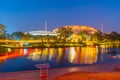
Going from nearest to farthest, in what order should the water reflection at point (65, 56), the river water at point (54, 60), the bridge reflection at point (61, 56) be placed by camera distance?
the river water at point (54, 60) → the water reflection at point (65, 56) → the bridge reflection at point (61, 56)

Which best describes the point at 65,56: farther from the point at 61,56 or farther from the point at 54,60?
the point at 54,60

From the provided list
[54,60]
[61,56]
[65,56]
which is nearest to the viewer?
[54,60]

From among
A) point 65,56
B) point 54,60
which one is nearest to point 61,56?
point 65,56

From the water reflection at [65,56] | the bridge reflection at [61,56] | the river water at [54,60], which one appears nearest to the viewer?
the river water at [54,60]

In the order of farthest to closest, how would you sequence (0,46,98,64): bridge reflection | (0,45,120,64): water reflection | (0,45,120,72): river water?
1. (0,46,98,64): bridge reflection
2. (0,45,120,64): water reflection
3. (0,45,120,72): river water

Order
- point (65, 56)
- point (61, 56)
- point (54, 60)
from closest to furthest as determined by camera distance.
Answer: point (54, 60) → point (65, 56) → point (61, 56)

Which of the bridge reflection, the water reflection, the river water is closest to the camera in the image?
the river water

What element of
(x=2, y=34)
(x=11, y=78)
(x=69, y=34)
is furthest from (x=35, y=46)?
(x=11, y=78)

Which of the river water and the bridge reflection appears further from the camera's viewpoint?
the bridge reflection

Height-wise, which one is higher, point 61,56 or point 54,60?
point 61,56

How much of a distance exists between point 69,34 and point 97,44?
21.8ft

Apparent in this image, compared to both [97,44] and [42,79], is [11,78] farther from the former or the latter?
[97,44]

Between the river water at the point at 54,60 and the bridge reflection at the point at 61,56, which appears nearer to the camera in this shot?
the river water at the point at 54,60

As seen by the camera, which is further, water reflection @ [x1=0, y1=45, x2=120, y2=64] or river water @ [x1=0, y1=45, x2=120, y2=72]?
water reflection @ [x1=0, y1=45, x2=120, y2=64]
